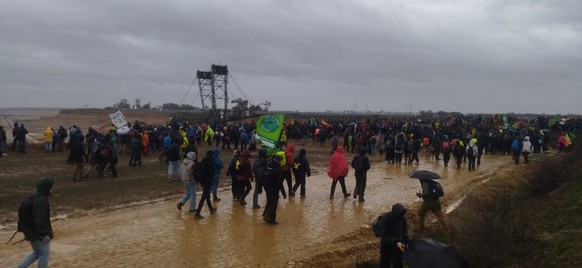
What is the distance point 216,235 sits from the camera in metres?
9.41

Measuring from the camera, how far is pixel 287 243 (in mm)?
9008

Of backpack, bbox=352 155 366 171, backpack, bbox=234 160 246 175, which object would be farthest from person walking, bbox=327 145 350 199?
backpack, bbox=234 160 246 175

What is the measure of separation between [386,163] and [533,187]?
11.5 metres

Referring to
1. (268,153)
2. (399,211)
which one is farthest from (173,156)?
(399,211)

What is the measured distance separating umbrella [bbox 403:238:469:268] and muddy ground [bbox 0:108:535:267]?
2.09 meters

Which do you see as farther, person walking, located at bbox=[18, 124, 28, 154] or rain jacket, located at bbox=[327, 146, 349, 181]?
person walking, located at bbox=[18, 124, 28, 154]

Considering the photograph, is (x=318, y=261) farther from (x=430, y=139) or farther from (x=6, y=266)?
(x=430, y=139)

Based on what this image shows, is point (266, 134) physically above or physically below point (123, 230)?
above

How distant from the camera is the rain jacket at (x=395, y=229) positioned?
6.09m

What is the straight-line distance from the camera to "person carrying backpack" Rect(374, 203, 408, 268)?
609 centimetres

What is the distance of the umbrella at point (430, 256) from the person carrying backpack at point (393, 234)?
197 mm

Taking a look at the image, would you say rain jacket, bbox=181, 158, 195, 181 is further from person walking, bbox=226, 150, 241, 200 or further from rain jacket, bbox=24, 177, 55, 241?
rain jacket, bbox=24, 177, 55, 241

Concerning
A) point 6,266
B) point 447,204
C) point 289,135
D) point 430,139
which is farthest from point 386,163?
point 6,266

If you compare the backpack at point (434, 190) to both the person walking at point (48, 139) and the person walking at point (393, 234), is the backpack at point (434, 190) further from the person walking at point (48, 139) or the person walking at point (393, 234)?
the person walking at point (48, 139)
